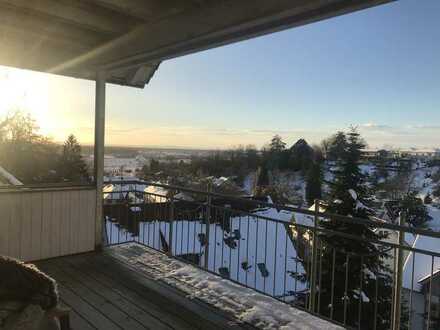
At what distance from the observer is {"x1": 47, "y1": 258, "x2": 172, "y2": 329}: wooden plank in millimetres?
2627

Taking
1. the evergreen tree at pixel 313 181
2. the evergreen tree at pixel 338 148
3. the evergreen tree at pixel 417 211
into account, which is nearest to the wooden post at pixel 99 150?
the evergreen tree at pixel 338 148

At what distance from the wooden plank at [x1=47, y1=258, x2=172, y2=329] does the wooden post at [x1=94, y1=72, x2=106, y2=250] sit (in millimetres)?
529

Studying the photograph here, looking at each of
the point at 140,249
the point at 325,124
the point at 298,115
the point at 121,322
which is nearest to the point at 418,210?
the point at 325,124

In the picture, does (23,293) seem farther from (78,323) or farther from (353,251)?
(353,251)

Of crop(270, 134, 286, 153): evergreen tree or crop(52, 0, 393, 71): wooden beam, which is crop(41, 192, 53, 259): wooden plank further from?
crop(270, 134, 286, 153): evergreen tree

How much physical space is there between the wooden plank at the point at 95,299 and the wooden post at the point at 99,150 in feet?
2.19

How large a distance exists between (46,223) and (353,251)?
8334 mm

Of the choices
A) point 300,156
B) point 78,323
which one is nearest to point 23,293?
point 78,323

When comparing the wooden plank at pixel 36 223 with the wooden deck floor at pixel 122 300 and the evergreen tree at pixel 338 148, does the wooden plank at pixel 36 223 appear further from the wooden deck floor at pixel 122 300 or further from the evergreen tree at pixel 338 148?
the evergreen tree at pixel 338 148

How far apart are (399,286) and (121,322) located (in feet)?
6.79

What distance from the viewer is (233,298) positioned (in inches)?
121

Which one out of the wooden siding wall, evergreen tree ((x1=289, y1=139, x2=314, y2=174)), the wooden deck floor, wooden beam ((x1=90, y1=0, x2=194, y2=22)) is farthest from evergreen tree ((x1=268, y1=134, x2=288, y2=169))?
wooden beam ((x1=90, y1=0, x2=194, y2=22))

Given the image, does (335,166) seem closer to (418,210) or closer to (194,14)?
(418,210)

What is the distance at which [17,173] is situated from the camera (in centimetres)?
383
